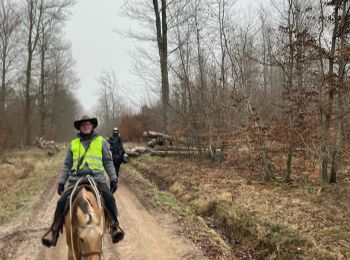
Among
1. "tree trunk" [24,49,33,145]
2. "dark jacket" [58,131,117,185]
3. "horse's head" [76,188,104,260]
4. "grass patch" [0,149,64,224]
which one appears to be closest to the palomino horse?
"horse's head" [76,188,104,260]

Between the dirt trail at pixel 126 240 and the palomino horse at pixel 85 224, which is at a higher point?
the palomino horse at pixel 85 224

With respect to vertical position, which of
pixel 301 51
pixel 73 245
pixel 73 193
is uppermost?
pixel 301 51

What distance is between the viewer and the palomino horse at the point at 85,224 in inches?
188

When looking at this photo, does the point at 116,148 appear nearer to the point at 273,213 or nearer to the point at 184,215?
the point at 184,215

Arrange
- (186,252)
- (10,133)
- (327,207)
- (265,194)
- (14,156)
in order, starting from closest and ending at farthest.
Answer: (186,252), (327,207), (265,194), (14,156), (10,133)

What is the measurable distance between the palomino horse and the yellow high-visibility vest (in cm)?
57

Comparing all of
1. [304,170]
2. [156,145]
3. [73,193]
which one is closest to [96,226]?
[73,193]

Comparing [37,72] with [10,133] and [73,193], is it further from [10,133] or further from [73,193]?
[73,193]

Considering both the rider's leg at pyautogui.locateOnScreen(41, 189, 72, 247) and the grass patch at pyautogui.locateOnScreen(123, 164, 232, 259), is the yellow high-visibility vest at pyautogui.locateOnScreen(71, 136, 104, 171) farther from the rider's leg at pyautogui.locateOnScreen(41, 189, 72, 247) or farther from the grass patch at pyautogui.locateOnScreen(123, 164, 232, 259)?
the grass patch at pyautogui.locateOnScreen(123, 164, 232, 259)

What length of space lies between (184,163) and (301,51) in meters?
9.49

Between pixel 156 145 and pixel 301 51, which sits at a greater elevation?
pixel 301 51

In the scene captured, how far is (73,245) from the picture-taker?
5273mm

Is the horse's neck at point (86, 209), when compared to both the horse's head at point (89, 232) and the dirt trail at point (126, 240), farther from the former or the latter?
the dirt trail at point (126, 240)

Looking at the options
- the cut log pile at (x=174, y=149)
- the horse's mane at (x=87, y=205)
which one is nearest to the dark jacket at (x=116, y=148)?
the cut log pile at (x=174, y=149)
